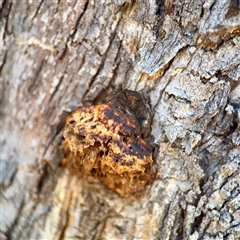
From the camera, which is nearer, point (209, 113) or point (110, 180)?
point (209, 113)

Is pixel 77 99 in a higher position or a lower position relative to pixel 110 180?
higher

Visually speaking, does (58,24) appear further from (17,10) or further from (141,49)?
(141,49)

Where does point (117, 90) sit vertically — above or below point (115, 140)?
above

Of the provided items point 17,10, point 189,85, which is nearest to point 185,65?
point 189,85

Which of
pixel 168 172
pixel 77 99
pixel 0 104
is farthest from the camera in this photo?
pixel 0 104
